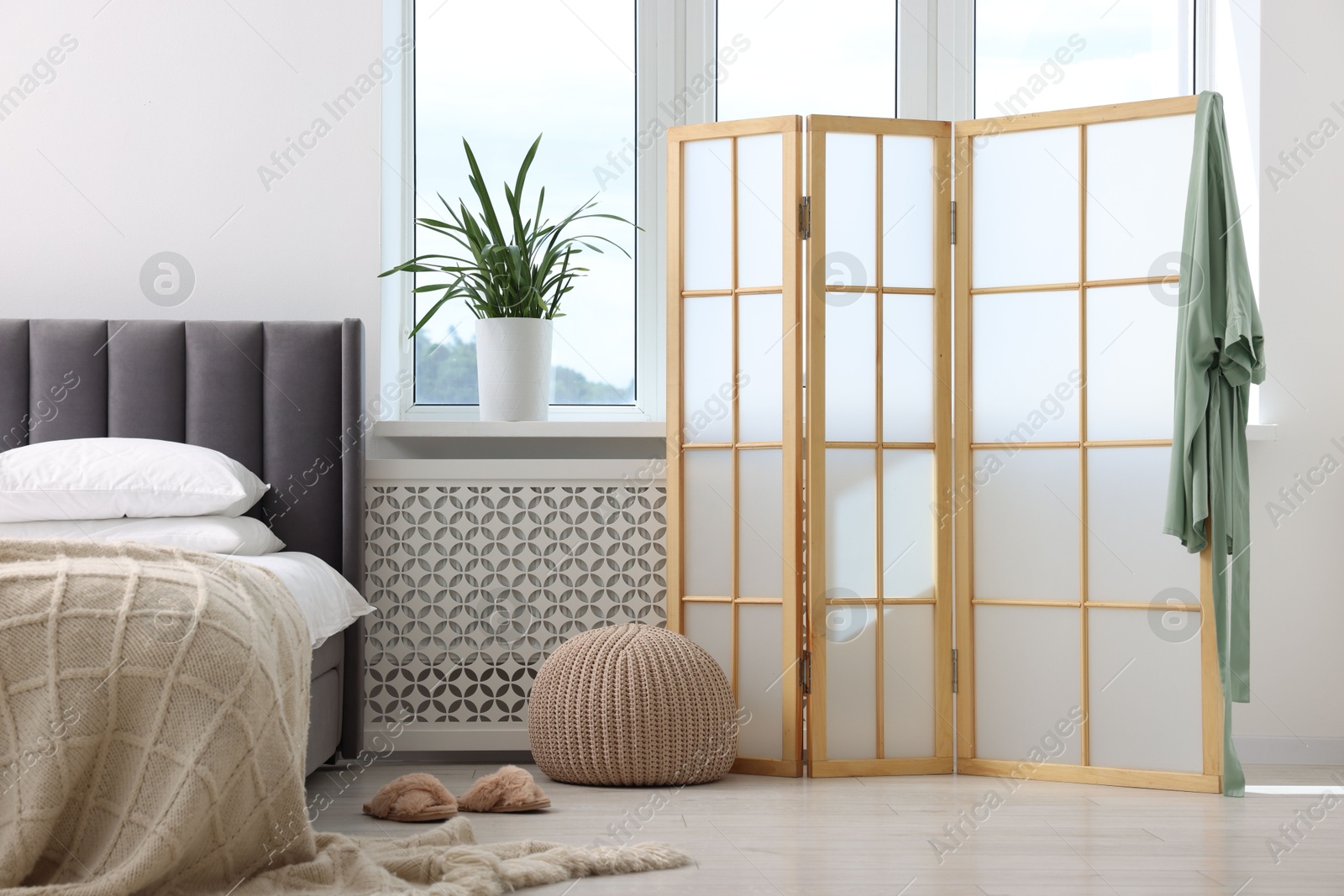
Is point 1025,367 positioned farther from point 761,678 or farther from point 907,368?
point 761,678

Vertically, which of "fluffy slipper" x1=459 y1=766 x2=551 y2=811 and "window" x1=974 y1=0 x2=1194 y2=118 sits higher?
"window" x1=974 y1=0 x2=1194 y2=118

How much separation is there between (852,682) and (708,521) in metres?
0.57

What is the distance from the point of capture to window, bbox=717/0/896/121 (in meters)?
3.50

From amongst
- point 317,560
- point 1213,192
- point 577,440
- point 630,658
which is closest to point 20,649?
point 317,560

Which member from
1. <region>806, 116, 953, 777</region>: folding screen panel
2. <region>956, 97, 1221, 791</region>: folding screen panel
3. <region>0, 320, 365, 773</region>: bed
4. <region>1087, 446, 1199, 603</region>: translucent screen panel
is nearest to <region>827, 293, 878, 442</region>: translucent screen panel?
<region>806, 116, 953, 777</region>: folding screen panel

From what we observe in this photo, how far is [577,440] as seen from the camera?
10.8 ft

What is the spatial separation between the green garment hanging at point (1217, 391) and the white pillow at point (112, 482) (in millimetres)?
2308

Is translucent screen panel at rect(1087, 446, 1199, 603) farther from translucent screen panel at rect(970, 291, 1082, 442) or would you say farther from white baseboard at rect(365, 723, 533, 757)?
white baseboard at rect(365, 723, 533, 757)

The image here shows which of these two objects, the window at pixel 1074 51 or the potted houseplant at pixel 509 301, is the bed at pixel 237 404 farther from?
the window at pixel 1074 51

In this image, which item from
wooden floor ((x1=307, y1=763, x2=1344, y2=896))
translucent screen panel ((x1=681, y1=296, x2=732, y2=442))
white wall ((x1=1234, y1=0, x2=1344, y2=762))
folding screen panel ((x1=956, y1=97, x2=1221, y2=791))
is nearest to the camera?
wooden floor ((x1=307, y1=763, x2=1344, y2=896))

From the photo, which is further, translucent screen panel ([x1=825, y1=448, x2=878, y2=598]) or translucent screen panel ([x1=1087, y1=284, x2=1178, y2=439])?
translucent screen panel ([x1=825, y1=448, x2=878, y2=598])

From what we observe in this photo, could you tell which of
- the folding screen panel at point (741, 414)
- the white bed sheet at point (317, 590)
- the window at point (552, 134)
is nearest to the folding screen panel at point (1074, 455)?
the folding screen panel at point (741, 414)

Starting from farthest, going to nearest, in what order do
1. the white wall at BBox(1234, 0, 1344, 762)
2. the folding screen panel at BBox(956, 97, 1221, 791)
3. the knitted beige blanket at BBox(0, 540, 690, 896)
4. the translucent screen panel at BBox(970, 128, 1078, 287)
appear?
1. the white wall at BBox(1234, 0, 1344, 762)
2. the translucent screen panel at BBox(970, 128, 1078, 287)
3. the folding screen panel at BBox(956, 97, 1221, 791)
4. the knitted beige blanket at BBox(0, 540, 690, 896)

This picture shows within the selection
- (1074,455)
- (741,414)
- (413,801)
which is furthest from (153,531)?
(1074,455)
